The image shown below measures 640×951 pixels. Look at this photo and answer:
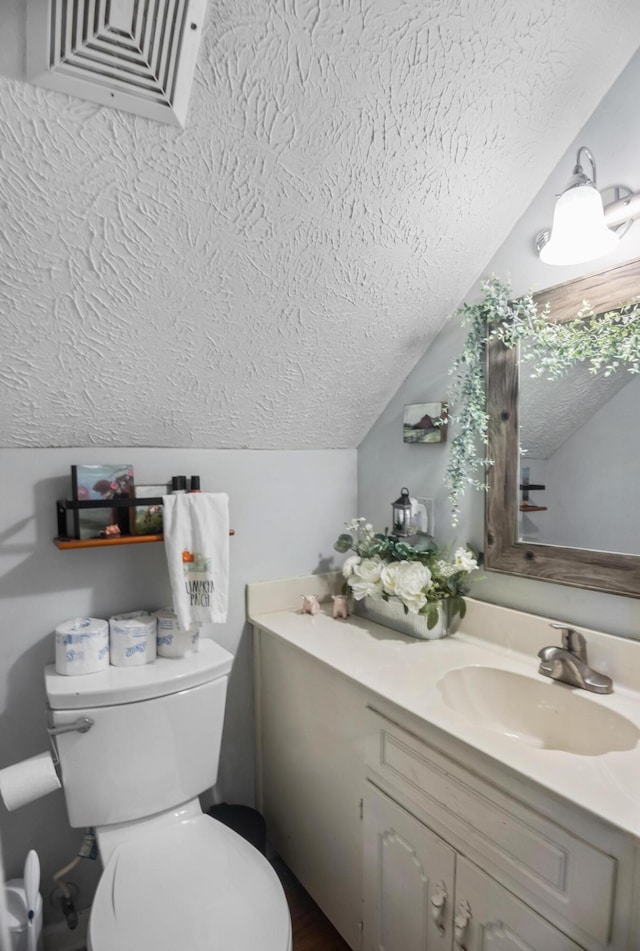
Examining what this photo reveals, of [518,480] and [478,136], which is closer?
[478,136]

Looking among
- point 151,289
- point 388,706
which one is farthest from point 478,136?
point 388,706

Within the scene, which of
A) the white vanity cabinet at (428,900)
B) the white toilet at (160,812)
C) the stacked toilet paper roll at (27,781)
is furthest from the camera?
the stacked toilet paper roll at (27,781)

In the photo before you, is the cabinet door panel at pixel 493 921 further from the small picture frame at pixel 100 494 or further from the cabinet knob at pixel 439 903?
the small picture frame at pixel 100 494

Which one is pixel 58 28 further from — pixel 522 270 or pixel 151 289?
pixel 522 270

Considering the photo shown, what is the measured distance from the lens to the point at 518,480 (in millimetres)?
1389

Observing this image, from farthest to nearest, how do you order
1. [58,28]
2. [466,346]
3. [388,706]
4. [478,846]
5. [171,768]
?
[466,346], [171,768], [388,706], [478,846], [58,28]

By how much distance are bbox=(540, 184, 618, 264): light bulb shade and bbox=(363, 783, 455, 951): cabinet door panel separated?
4.18 feet

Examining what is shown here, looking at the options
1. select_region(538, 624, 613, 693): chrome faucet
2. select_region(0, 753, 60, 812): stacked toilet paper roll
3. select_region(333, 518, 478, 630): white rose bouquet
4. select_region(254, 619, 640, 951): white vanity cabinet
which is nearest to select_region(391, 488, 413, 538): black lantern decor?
select_region(333, 518, 478, 630): white rose bouquet

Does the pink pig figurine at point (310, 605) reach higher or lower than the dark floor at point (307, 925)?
higher

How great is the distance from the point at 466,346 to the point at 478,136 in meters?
0.51

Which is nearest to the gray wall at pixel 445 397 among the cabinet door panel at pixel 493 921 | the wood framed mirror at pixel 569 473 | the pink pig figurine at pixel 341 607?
the wood framed mirror at pixel 569 473

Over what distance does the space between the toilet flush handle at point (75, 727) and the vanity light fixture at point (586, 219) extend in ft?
5.09

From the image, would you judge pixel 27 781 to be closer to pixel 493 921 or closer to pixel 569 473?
pixel 493 921

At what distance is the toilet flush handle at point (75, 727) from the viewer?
118cm
